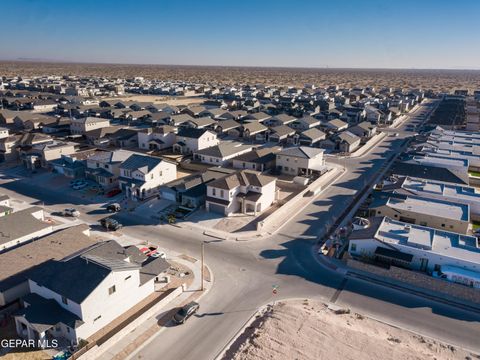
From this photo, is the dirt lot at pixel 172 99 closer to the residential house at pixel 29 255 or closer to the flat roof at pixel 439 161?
the flat roof at pixel 439 161

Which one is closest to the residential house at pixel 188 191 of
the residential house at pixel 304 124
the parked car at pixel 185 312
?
the parked car at pixel 185 312

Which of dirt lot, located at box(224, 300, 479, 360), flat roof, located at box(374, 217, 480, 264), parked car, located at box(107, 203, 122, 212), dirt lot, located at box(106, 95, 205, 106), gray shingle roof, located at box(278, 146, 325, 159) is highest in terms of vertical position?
dirt lot, located at box(106, 95, 205, 106)

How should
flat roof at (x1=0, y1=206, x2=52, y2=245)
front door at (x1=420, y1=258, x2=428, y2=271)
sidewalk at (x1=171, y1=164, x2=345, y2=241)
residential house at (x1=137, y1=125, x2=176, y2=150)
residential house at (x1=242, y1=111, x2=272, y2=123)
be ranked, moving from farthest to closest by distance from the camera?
residential house at (x1=242, y1=111, x2=272, y2=123), residential house at (x1=137, y1=125, x2=176, y2=150), sidewalk at (x1=171, y1=164, x2=345, y2=241), flat roof at (x1=0, y1=206, x2=52, y2=245), front door at (x1=420, y1=258, x2=428, y2=271)

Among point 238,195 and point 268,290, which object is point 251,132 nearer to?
point 238,195

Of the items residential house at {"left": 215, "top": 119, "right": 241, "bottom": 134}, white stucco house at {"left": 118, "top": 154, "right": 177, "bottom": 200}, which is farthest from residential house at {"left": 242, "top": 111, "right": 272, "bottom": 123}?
white stucco house at {"left": 118, "top": 154, "right": 177, "bottom": 200}

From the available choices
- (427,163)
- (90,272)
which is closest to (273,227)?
(90,272)

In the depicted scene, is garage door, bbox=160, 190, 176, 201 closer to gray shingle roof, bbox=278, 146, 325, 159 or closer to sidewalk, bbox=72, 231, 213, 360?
sidewalk, bbox=72, 231, 213, 360
